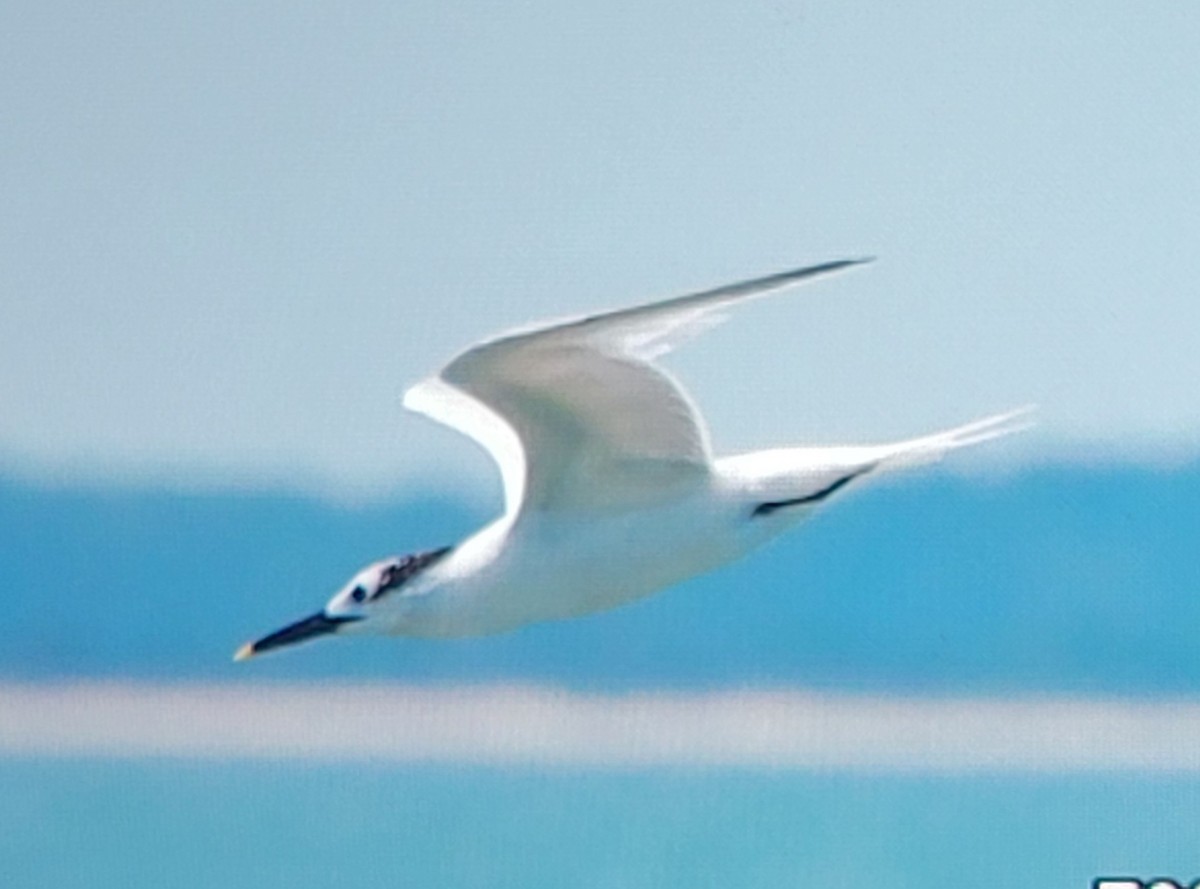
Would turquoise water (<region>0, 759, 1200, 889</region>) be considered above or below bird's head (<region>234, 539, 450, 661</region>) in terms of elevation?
below

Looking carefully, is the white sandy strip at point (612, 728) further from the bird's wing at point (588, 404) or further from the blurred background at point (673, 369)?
the bird's wing at point (588, 404)

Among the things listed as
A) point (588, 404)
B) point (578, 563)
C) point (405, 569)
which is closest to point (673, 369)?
point (588, 404)

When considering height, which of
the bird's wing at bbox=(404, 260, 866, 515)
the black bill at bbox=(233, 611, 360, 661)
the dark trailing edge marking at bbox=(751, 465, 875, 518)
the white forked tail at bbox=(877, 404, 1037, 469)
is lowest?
the black bill at bbox=(233, 611, 360, 661)

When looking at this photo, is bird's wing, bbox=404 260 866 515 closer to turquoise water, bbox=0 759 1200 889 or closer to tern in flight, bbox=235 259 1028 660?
tern in flight, bbox=235 259 1028 660

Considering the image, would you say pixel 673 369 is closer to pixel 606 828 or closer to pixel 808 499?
pixel 808 499

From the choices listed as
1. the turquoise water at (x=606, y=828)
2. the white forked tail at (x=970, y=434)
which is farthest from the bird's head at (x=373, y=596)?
the white forked tail at (x=970, y=434)

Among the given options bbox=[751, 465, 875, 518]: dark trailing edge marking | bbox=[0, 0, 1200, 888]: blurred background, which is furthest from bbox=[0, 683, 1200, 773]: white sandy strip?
bbox=[751, 465, 875, 518]: dark trailing edge marking
